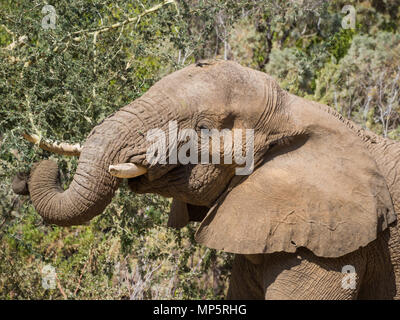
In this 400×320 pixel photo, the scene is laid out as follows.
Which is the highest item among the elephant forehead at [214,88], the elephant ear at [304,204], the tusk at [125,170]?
the elephant forehead at [214,88]

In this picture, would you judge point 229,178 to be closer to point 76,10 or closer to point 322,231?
point 322,231

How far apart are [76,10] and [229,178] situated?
82.2 inches

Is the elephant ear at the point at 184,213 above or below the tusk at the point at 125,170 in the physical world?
below

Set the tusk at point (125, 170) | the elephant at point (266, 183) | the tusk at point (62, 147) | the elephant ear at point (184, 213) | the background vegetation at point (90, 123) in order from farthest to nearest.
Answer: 1. the background vegetation at point (90, 123)
2. the elephant ear at point (184, 213)
3. the tusk at point (62, 147)
4. the elephant at point (266, 183)
5. the tusk at point (125, 170)

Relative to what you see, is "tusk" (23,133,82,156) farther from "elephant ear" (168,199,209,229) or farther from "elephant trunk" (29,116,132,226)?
"elephant ear" (168,199,209,229)

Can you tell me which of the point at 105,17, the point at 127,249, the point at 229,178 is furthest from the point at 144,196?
the point at 229,178

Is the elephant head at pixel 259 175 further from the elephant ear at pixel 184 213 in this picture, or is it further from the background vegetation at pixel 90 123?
the background vegetation at pixel 90 123

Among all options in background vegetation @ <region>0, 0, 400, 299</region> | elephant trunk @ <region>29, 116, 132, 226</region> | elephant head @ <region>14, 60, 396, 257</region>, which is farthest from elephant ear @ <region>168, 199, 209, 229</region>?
background vegetation @ <region>0, 0, 400, 299</region>

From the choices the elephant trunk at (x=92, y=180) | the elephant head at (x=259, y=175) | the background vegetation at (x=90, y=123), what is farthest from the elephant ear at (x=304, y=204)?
the background vegetation at (x=90, y=123)

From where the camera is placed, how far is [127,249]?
5.56 m

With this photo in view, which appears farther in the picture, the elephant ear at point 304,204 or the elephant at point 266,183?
the elephant ear at point 304,204

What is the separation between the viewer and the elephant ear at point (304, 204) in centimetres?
373

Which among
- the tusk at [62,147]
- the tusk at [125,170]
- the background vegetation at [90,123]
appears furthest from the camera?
the background vegetation at [90,123]

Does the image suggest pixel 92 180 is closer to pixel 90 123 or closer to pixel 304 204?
pixel 304 204
